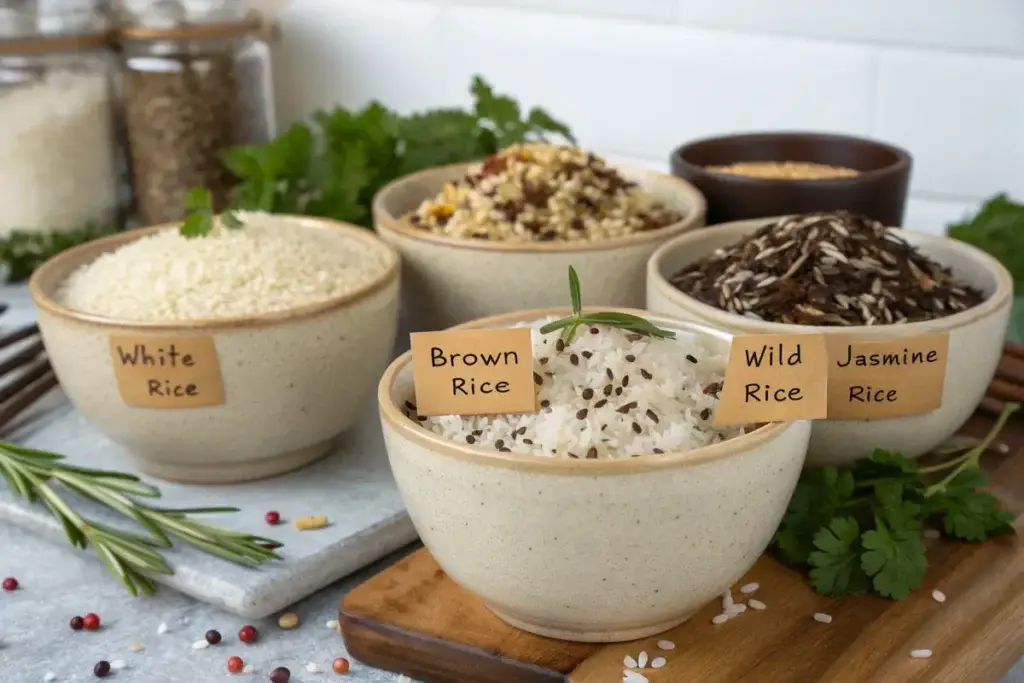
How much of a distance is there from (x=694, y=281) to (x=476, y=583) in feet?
1.31

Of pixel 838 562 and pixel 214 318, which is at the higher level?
pixel 214 318

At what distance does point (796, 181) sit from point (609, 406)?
507 millimetres

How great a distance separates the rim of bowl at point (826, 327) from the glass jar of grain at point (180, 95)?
90 centimetres

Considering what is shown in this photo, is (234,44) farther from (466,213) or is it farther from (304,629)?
(304,629)

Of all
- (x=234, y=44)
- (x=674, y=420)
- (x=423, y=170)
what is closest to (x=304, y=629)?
(x=674, y=420)

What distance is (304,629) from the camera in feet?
3.11

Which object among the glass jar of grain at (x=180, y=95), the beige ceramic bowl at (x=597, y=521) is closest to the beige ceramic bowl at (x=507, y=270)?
the beige ceramic bowl at (x=597, y=521)

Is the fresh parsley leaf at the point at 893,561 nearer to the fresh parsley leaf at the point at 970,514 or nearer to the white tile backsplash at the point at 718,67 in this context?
the fresh parsley leaf at the point at 970,514

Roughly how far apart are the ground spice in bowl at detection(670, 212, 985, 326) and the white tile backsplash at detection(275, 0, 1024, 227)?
0.51m

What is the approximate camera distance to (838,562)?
900 mm

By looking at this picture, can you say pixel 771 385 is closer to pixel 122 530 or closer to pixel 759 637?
pixel 759 637

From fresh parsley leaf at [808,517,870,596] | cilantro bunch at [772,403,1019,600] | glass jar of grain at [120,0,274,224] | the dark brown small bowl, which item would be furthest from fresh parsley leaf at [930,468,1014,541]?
glass jar of grain at [120,0,274,224]

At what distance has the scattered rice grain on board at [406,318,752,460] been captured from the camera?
2.58 ft

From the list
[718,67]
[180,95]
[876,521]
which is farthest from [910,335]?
[180,95]
